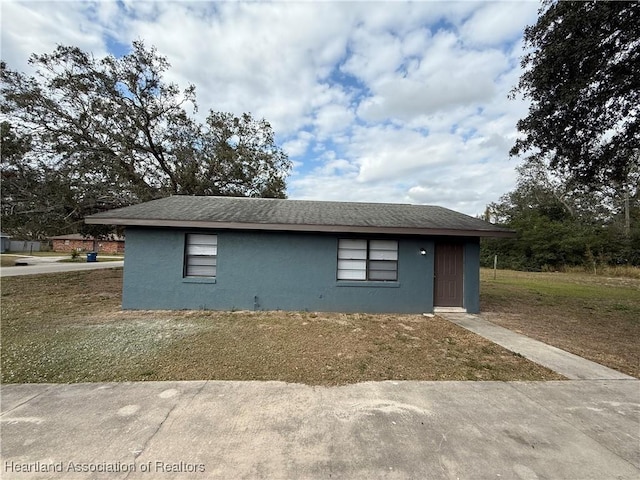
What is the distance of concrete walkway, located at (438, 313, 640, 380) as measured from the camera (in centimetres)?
432

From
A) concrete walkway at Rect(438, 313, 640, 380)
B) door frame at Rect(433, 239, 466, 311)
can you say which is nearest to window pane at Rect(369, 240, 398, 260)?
door frame at Rect(433, 239, 466, 311)

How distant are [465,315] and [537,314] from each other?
2.31 meters

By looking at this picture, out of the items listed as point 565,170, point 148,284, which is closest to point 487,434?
point 148,284

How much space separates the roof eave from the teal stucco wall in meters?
0.47

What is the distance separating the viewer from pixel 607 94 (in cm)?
718

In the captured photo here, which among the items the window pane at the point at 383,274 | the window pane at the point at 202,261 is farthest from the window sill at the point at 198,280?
the window pane at the point at 383,274

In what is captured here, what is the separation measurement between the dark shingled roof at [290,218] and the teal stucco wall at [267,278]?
0.46m

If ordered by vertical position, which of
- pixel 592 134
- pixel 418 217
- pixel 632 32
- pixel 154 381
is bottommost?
pixel 154 381

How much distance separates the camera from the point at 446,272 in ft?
28.0

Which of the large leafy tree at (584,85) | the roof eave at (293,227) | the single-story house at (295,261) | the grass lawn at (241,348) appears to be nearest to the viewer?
the grass lawn at (241,348)

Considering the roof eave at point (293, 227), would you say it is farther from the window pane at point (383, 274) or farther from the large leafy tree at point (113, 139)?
the large leafy tree at point (113, 139)

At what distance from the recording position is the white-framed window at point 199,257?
8.06 meters

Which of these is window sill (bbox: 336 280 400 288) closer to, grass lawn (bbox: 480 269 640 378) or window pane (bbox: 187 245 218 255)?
grass lawn (bbox: 480 269 640 378)

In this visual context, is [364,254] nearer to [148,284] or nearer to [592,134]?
[148,284]
